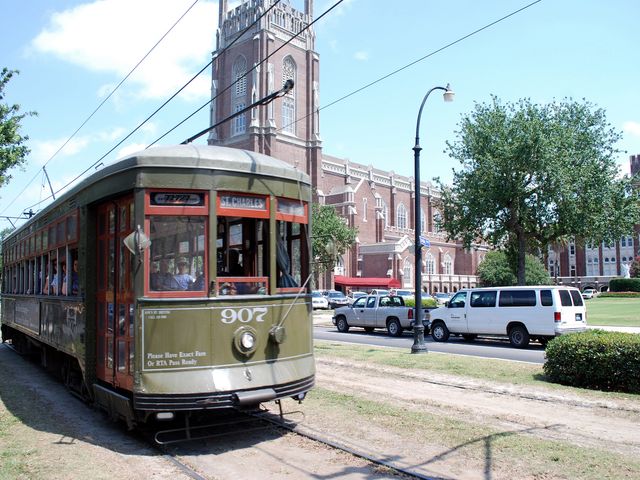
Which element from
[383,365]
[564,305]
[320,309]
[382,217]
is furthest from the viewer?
[382,217]

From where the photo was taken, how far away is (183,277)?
6.81m

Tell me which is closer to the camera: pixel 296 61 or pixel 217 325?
pixel 217 325

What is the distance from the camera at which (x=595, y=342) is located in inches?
410

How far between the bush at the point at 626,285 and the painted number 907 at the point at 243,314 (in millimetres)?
75413

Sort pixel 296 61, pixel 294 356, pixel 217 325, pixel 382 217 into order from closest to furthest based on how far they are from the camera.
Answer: pixel 217 325
pixel 294 356
pixel 296 61
pixel 382 217

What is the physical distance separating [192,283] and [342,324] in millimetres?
19949

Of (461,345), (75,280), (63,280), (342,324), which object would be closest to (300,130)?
(342,324)

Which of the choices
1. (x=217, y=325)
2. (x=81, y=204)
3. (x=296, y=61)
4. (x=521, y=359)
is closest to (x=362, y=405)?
(x=217, y=325)

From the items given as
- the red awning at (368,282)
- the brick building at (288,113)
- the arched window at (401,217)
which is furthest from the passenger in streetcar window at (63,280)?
the arched window at (401,217)

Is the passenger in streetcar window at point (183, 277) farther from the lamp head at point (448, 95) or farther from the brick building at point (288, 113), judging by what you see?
the brick building at point (288, 113)

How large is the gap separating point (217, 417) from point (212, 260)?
→ 2.80 m

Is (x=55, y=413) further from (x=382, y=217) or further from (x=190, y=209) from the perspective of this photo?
(x=382, y=217)

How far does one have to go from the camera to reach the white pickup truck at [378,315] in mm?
23547

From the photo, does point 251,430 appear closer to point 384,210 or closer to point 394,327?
point 394,327
